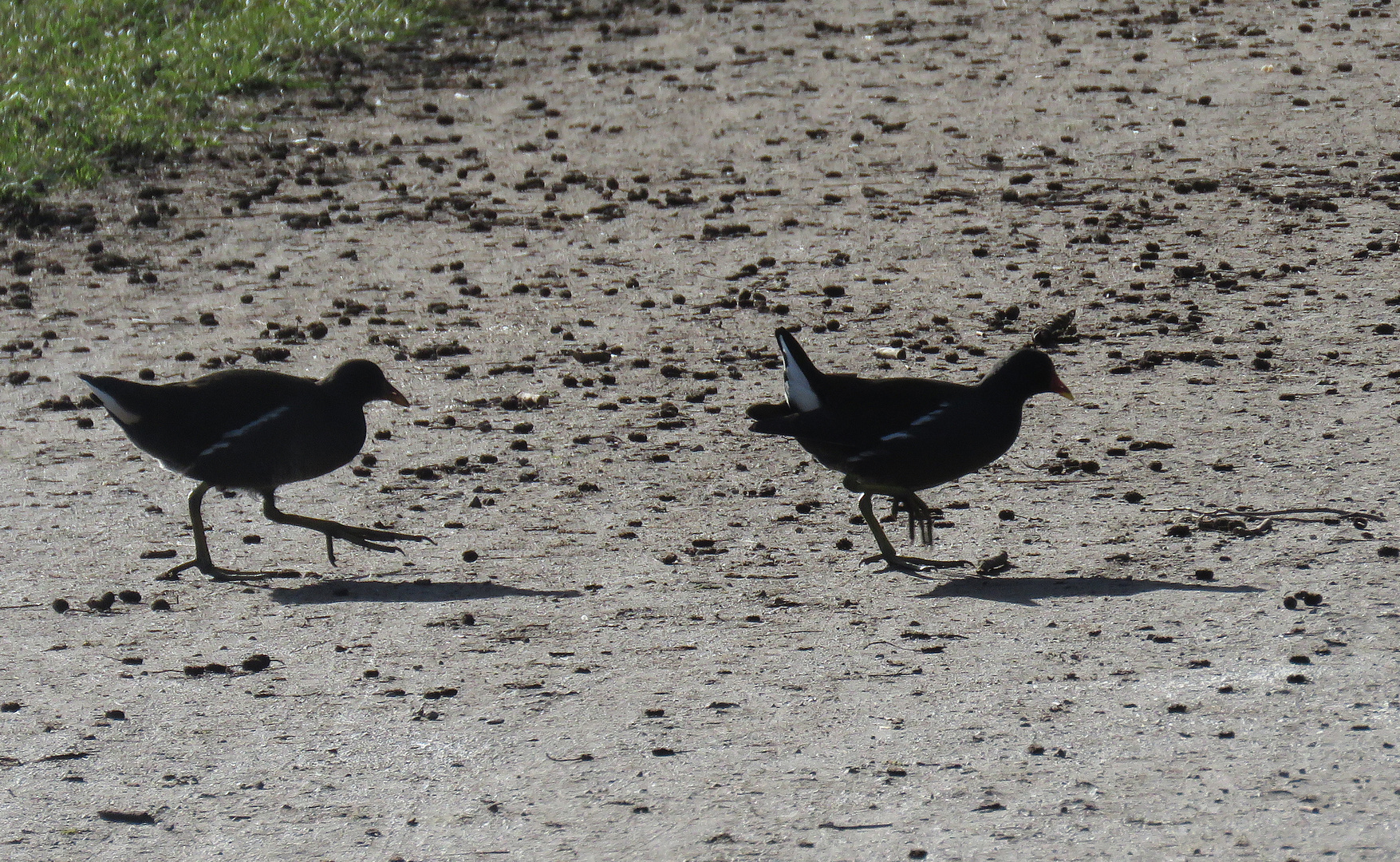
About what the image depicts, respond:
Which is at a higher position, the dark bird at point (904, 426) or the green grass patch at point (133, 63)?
the green grass patch at point (133, 63)

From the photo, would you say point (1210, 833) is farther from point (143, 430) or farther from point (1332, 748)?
point (143, 430)

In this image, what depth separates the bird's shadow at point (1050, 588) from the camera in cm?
588

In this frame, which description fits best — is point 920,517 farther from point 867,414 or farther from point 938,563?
point 867,414

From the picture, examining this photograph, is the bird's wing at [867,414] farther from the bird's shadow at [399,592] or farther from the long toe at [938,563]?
the bird's shadow at [399,592]

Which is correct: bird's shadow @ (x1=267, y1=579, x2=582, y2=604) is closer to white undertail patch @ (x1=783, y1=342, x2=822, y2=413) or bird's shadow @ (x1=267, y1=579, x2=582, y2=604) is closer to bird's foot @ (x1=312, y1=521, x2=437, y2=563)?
bird's foot @ (x1=312, y1=521, x2=437, y2=563)

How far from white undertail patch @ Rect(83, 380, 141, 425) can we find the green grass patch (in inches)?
242

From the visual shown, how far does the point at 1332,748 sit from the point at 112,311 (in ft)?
26.9

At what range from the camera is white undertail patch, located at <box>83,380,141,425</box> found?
6895 mm

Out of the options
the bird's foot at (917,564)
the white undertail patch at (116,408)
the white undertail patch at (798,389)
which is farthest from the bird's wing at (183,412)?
the bird's foot at (917,564)

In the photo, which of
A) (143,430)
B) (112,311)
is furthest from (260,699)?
(112,311)

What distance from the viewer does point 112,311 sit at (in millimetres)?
10633

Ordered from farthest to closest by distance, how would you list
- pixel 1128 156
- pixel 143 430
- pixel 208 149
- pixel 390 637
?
pixel 208 149 → pixel 1128 156 → pixel 143 430 → pixel 390 637

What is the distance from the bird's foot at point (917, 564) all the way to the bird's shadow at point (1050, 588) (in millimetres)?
151

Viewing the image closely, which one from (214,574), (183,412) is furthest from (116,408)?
(214,574)
